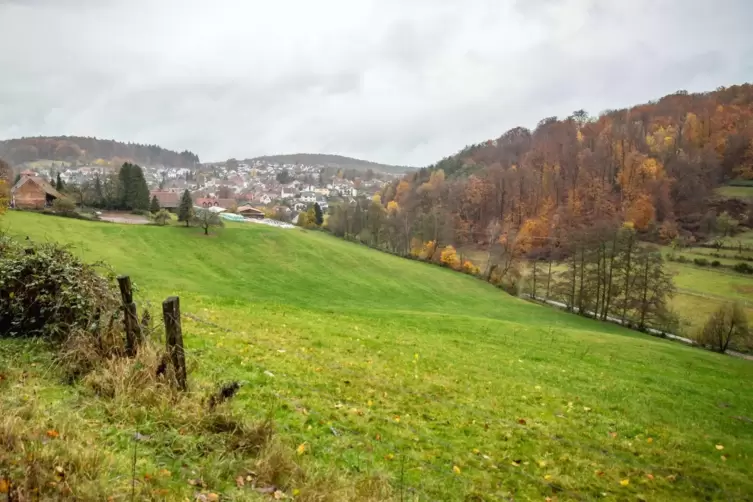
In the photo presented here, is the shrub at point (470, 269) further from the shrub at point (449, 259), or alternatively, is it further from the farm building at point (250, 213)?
the farm building at point (250, 213)

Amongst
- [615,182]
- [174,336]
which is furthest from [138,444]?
[615,182]

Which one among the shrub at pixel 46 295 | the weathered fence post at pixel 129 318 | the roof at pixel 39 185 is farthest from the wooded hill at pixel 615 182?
the weathered fence post at pixel 129 318

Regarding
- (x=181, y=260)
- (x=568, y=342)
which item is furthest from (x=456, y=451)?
(x=181, y=260)

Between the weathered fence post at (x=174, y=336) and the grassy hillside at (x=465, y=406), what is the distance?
67cm

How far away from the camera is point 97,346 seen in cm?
718

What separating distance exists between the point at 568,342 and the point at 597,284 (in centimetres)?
3074

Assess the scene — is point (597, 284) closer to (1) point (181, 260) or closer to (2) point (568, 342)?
(2) point (568, 342)

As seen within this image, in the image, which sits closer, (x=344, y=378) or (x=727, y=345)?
(x=344, y=378)

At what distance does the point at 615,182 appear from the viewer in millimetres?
110312

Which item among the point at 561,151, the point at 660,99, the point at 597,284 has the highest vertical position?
the point at 660,99

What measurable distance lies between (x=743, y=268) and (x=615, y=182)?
44.1 meters

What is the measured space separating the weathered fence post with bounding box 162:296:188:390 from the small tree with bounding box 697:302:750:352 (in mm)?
53352

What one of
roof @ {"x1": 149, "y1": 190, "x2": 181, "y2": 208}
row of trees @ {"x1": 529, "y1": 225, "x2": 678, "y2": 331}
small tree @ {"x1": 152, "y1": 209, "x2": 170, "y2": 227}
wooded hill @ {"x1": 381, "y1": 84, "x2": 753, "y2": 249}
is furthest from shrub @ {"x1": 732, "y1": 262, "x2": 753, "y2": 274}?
roof @ {"x1": 149, "y1": 190, "x2": 181, "y2": 208}

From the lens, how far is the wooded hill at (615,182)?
319 feet
